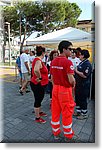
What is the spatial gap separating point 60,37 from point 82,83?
4.88ft

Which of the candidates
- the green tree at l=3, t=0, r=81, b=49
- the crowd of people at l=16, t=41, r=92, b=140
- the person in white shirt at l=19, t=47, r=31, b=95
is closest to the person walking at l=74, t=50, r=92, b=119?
the crowd of people at l=16, t=41, r=92, b=140

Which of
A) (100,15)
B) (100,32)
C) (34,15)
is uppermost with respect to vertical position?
(34,15)

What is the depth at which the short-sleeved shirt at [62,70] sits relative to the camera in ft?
5.75

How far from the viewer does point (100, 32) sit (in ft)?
6.02

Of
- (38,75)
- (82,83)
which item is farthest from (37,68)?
(82,83)

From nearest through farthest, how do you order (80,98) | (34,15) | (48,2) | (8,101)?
(48,2)
(80,98)
(34,15)
(8,101)

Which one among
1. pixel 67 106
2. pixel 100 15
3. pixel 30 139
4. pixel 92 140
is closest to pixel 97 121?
pixel 92 140

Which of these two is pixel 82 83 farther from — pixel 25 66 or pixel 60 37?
pixel 25 66

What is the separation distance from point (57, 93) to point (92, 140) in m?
0.65

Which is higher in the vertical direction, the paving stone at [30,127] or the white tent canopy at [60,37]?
the white tent canopy at [60,37]

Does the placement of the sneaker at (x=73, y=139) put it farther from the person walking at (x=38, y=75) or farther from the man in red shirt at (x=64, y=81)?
the person walking at (x=38, y=75)

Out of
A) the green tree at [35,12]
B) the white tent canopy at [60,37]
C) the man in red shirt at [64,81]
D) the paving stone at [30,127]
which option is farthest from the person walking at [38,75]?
the white tent canopy at [60,37]

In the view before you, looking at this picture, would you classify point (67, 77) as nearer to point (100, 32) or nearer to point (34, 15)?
point (100, 32)

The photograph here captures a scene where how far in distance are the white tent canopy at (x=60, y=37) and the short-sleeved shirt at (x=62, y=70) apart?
169 cm
